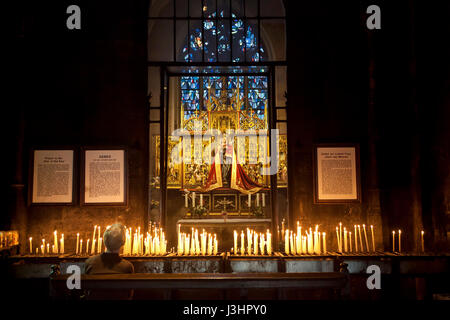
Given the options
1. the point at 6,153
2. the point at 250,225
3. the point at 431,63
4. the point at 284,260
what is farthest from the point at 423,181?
the point at 6,153

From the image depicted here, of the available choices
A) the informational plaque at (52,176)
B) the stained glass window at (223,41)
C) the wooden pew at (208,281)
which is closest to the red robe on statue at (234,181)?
the informational plaque at (52,176)

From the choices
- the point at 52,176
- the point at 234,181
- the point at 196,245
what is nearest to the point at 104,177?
the point at 52,176

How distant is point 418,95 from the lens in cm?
594

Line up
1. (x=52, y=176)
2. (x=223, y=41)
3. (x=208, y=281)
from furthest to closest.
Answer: (x=223, y=41), (x=52, y=176), (x=208, y=281)

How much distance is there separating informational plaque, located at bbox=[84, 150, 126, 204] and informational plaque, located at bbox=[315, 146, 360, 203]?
3.39 meters

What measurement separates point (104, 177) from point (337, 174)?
4.03 m

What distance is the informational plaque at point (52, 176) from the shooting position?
234 inches

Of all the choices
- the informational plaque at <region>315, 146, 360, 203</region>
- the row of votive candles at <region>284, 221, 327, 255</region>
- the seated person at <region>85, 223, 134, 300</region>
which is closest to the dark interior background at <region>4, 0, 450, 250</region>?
the informational plaque at <region>315, 146, 360, 203</region>

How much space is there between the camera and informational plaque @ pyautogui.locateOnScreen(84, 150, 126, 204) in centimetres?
599

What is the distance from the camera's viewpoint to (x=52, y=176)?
599cm

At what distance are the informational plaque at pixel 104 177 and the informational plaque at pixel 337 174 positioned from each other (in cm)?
339

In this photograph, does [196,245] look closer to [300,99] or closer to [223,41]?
[300,99]

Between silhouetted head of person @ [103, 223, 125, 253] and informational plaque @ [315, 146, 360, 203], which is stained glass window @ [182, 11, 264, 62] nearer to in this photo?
informational plaque @ [315, 146, 360, 203]

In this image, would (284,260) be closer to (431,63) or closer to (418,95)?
(418,95)
